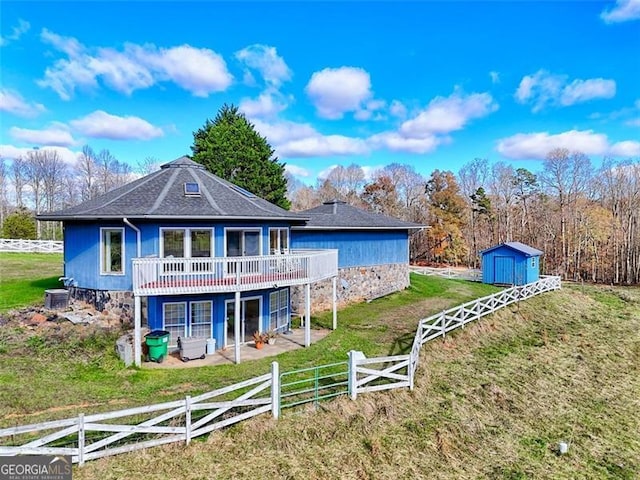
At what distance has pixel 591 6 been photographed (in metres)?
17.5

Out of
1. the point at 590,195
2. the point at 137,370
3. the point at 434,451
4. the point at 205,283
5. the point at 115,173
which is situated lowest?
the point at 434,451

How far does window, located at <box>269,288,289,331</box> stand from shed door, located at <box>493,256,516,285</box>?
18.1 meters

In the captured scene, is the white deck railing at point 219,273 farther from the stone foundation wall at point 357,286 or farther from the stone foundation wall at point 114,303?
the stone foundation wall at point 357,286

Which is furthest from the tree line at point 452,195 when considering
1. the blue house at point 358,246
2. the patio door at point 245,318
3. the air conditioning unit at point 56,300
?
the air conditioning unit at point 56,300

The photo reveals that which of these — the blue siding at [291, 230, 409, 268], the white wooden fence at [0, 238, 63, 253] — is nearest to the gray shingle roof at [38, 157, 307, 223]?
the blue siding at [291, 230, 409, 268]

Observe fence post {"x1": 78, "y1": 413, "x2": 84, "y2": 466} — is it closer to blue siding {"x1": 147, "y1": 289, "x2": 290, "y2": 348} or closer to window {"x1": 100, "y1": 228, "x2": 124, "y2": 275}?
blue siding {"x1": 147, "y1": 289, "x2": 290, "y2": 348}

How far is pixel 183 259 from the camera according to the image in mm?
12406

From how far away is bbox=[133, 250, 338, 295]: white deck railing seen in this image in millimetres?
12031

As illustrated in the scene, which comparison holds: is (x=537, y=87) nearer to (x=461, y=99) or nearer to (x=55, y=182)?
(x=461, y=99)

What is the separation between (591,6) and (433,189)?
32.1 meters

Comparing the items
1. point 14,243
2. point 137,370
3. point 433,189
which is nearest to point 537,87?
point 433,189

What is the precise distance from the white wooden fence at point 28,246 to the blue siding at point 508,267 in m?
33.9

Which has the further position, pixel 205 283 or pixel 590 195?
pixel 590 195

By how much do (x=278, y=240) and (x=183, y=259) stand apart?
15.7 ft
